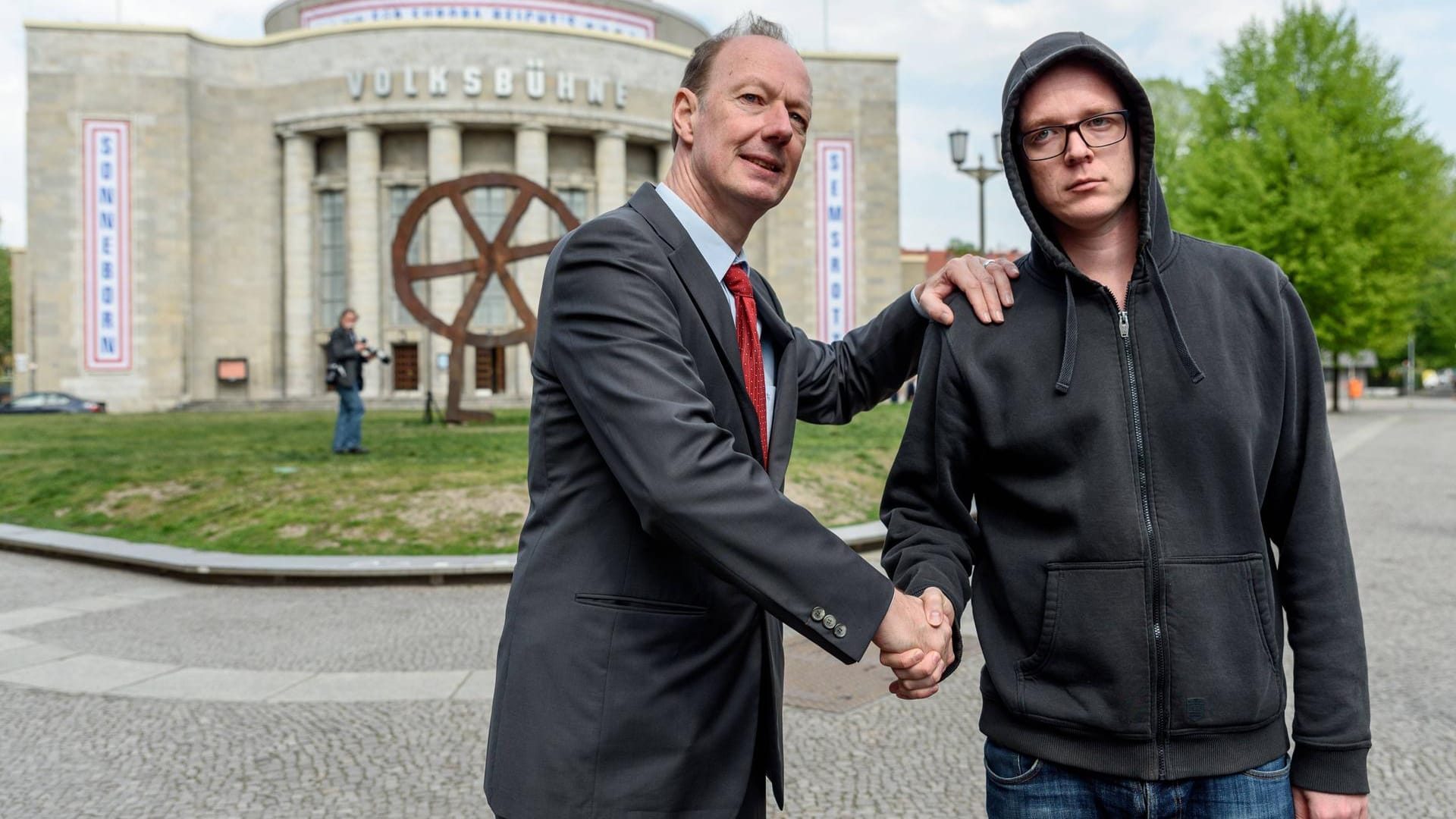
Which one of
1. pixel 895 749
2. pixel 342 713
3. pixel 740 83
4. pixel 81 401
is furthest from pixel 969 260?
pixel 81 401

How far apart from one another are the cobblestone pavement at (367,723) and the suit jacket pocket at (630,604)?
2.24 m

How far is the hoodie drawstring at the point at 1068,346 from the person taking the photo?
1.85m

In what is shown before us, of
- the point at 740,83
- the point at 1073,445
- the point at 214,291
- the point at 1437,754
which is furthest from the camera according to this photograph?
Answer: the point at 214,291

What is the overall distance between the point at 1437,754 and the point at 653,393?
13.9 feet

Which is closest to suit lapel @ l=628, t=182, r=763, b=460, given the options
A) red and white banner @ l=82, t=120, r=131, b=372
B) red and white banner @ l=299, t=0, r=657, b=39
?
red and white banner @ l=299, t=0, r=657, b=39

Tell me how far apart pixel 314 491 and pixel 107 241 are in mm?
41541

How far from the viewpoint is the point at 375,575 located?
336 inches

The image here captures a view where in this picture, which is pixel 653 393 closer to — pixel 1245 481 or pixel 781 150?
pixel 781 150

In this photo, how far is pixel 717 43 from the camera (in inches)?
84.8

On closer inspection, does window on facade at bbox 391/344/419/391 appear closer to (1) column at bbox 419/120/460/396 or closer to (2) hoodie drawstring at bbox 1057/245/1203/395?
(1) column at bbox 419/120/460/396

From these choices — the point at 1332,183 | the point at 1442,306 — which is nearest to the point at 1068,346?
the point at 1332,183

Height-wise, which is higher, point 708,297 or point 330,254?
point 330,254

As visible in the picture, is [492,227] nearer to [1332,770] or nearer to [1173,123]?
[1173,123]

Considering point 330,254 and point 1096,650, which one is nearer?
point 1096,650
